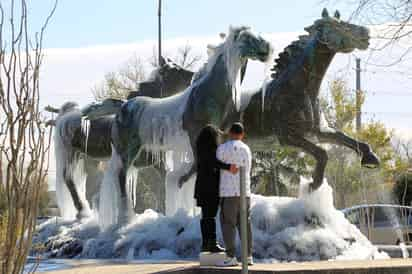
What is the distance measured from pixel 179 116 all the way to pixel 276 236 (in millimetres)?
3239

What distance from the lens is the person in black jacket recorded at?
9.80 m

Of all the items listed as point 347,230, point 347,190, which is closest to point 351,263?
point 347,230

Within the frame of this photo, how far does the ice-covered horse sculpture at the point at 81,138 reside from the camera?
770 inches

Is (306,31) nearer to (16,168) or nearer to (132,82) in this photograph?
(16,168)

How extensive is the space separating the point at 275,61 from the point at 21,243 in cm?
1161

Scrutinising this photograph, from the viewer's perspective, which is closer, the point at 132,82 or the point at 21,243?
the point at 21,243

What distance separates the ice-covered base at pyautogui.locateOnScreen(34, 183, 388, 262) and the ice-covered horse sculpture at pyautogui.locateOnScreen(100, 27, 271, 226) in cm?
122

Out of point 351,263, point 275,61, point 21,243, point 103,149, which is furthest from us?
point 103,149

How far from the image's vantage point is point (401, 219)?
87.2ft

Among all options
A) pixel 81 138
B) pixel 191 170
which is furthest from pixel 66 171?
pixel 191 170

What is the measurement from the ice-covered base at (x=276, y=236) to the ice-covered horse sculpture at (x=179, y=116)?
3.99 feet

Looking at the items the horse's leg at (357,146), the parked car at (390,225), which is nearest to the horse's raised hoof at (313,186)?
the horse's leg at (357,146)

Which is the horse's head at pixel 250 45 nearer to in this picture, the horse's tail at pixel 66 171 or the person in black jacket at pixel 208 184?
the horse's tail at pixel 66 171

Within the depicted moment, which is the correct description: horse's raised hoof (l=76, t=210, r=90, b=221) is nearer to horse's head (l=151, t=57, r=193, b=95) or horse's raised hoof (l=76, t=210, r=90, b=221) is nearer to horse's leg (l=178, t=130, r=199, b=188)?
horse's head (l=151, t=57, r=193, b=95)
